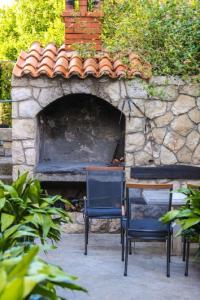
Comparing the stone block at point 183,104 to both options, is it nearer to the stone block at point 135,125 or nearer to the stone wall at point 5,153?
the stone block at point 135,125

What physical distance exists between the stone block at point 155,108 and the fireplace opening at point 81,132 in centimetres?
65

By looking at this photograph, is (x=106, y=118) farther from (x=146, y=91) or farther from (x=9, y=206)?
(x=9, y=206)

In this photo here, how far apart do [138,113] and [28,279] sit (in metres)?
4.76

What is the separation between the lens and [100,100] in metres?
6.96

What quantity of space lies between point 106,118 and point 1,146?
1846mm

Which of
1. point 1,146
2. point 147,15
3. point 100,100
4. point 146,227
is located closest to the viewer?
point 146,227

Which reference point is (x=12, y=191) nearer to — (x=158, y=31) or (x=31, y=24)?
(x=158, y=31)

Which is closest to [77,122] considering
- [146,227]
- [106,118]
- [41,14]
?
[106,118]

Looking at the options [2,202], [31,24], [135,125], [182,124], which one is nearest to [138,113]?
[135,125]

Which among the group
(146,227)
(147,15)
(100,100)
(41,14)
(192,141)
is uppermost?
(41,14)

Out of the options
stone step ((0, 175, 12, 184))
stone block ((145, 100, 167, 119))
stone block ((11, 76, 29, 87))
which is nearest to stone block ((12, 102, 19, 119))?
stone block ((11, 76, 29, 87))

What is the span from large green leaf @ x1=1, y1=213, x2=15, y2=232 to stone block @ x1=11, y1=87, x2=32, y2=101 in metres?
2.68

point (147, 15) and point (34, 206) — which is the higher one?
point (147, 15)

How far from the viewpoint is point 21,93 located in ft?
20.7
